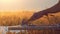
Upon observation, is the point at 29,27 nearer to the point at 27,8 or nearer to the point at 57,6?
the point at 57,6

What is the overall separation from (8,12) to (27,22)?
0.42 m

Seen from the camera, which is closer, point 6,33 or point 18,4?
point 6,33

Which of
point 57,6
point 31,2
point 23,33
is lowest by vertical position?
point 23,33

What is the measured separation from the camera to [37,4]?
1457 mm

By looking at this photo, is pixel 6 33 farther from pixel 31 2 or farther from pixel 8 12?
pixel 31 2


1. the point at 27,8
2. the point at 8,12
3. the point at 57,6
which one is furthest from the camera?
the point at 27,8

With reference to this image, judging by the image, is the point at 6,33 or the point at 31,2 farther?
the point at 31,2

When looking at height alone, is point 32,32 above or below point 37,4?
below

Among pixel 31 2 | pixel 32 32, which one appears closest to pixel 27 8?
pixel 31 2

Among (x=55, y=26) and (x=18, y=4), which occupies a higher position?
(x=18, y=4)

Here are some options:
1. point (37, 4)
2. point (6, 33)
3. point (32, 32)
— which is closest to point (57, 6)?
point (32, 32)

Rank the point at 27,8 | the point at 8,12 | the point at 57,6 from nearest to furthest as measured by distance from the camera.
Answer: the point at 57,6
the point at 8,12
the point at 27,8

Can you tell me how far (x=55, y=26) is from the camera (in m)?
0.94

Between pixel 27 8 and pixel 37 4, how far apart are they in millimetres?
109
